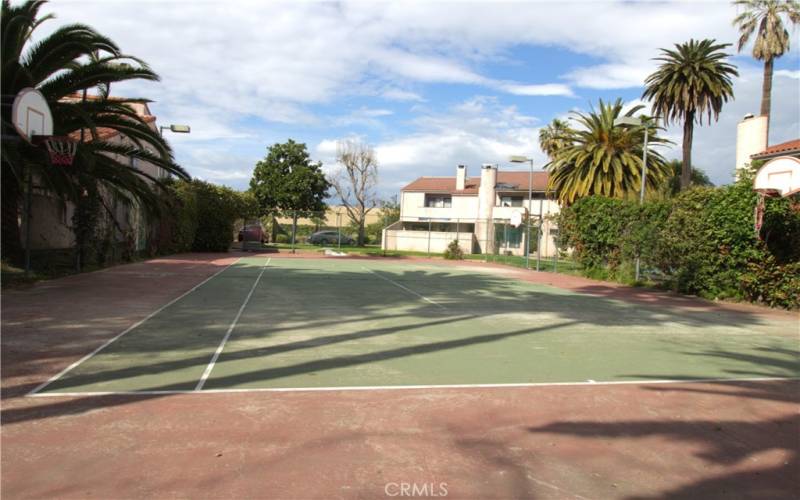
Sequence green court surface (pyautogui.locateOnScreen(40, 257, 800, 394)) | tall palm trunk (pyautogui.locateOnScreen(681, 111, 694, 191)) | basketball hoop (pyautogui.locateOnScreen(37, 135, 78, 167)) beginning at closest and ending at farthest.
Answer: green court surface (pyautogui.locateOnScreen(40, 257, 800, 394)) → basketball hoop (pyautogui.locateOnScreen(37, 135, 78, 167)) → tall palm trunk (pyautogui.locateOnScreen(681, 111, 694, 191))

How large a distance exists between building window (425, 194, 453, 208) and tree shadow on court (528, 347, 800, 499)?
49216mm

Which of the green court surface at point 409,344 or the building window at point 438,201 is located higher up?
the building window at point 438,201

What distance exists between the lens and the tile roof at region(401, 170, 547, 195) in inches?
2077

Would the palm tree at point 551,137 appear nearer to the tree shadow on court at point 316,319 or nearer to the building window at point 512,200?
the building window at point 512,200

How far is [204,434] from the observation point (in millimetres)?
4820

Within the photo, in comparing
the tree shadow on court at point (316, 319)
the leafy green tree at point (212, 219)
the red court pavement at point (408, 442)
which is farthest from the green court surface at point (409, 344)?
the leafy green tree at point (212, 219)

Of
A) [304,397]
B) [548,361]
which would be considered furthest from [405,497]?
[548,361]

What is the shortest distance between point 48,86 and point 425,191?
43360 millimetres

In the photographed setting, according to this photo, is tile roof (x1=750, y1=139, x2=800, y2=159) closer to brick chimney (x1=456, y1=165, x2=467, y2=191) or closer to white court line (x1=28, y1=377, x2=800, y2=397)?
white court line (x1=28, y1=377, x2=800, y2=397)

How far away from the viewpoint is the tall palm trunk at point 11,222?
14984 millimetres

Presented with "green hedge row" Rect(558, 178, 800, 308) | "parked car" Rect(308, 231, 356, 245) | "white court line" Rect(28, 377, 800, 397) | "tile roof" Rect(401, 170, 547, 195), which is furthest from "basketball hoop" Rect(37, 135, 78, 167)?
"tile roof" Rect(401, 170, 547, 195)

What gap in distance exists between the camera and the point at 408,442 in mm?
4805

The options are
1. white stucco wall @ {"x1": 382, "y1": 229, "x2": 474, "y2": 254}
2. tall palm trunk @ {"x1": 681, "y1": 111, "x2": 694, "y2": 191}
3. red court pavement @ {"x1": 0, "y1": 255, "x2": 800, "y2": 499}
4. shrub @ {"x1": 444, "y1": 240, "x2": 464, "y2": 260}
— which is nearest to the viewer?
red court pavement @ {"x1": 0, "y1": 255, "x2": 800, "y2": 499}

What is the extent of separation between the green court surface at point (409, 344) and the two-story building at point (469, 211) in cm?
2656
